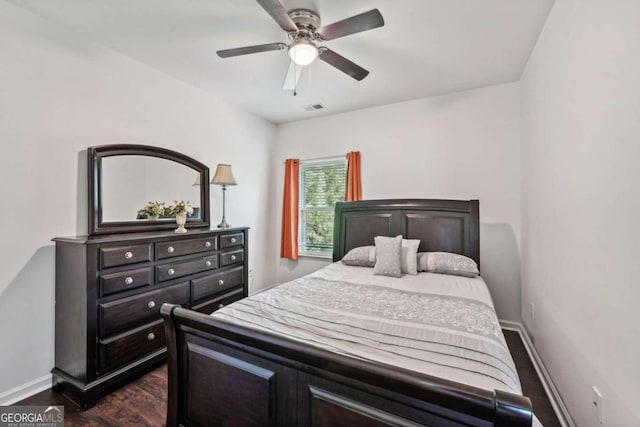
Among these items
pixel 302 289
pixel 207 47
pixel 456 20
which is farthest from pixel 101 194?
pixel 456 20

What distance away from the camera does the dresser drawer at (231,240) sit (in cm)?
293

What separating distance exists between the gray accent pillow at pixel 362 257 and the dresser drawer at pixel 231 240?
4.10ft

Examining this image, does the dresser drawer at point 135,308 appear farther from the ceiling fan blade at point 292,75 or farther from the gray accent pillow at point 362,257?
A: the ceiling fan blade at point 292,75

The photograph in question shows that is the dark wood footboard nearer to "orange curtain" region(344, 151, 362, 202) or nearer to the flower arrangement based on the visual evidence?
the flower arrangement

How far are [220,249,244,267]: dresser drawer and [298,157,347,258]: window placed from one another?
4.17ft

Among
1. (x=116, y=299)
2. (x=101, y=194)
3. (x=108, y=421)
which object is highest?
(x=101, y=194)

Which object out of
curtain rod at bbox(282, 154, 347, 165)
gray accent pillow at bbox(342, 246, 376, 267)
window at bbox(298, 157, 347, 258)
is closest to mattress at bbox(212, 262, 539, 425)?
gray accent pillow at bbox(342, 246, 376, 267)

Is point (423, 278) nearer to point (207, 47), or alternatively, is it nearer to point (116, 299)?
point (116, 299)

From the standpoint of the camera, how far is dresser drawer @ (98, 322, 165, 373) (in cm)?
191

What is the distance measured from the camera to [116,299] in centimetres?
200

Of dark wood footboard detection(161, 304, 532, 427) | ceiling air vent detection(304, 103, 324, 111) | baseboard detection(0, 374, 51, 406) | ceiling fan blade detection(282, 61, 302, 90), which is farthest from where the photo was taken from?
ceiling air vent detection(304, 103, 324, 111)

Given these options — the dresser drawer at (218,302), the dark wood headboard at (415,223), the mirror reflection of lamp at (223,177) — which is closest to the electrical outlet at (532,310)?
the dark wood headboard at (415,223)

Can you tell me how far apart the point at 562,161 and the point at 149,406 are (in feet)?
10.5

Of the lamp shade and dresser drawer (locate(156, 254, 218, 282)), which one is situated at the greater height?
the lamp shade
